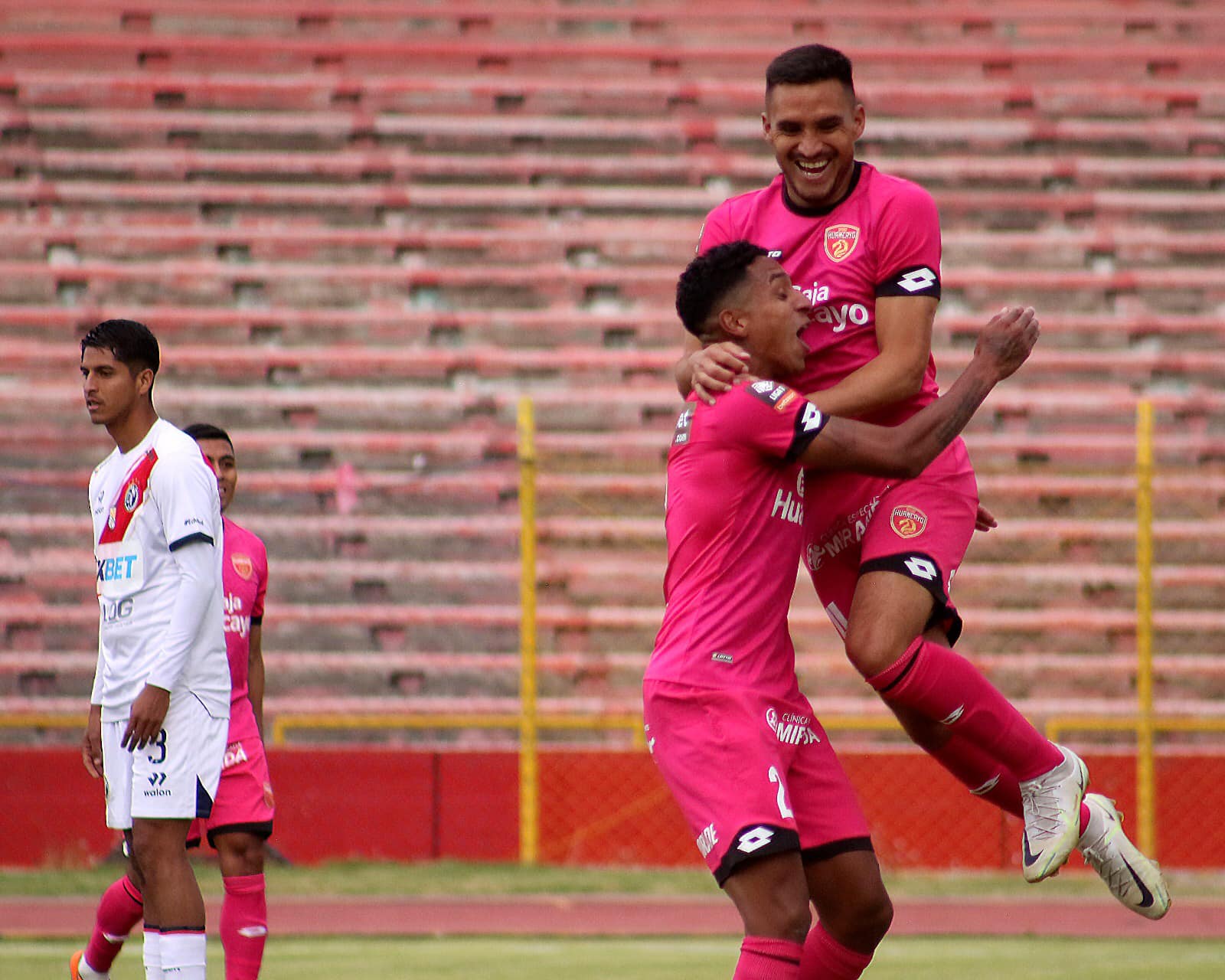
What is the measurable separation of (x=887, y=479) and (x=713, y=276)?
645 millimetres

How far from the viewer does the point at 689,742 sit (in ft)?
11.9

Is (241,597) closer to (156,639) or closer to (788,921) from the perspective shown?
(156,639)

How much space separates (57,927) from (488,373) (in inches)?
194

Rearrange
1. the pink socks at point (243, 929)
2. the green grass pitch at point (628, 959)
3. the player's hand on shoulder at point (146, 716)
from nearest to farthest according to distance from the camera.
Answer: the player's hand on shoulder at point (146, 716) < the pink socks at point (243, 929) < the green grass pitch at point (628, 959)

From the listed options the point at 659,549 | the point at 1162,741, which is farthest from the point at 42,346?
the point at 1162,741

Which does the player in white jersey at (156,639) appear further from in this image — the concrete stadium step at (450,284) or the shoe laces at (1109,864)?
the concrete stadium step at (450,284)

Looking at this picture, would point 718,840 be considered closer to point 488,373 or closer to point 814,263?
point 814,263

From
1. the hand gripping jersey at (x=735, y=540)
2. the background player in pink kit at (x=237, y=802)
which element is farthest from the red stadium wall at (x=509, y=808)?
the hand gripping jersey at (x=735, y=540)

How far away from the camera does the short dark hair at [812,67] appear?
157 inches

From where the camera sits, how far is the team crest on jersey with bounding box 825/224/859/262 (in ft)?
13.3

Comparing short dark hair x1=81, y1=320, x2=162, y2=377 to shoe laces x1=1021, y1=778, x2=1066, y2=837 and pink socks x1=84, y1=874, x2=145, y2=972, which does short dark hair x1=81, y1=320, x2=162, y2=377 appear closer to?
pink socks x1=84, y1=874, x2=145, y2=972

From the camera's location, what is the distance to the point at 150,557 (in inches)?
186

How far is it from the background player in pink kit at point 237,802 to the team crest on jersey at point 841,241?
2.10 metres

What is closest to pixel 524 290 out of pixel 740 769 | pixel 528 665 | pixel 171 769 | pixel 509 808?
pixel 528 665
